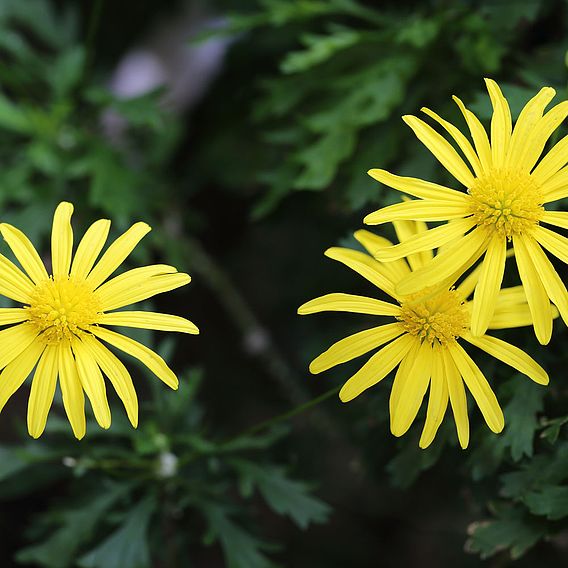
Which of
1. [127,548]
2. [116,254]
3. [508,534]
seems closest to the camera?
[116,254]

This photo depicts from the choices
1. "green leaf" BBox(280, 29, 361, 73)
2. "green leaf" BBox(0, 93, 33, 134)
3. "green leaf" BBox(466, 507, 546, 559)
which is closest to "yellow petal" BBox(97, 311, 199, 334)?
"green leaf" BBox(466, 507, 546, 559)

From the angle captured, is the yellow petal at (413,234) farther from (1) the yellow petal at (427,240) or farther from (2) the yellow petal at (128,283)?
(2) the yellow petal at (128,283)

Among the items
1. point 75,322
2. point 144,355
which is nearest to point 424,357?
point 144,355

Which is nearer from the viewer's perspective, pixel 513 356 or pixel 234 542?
pixel 513 356

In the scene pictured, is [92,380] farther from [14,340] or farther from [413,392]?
[413,392]

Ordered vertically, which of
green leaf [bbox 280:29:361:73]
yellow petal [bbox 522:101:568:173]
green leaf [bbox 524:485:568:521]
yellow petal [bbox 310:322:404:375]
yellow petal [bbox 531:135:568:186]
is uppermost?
green leaf [bbox 280:29:361:73]

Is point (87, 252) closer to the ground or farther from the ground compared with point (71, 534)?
farther from the ground

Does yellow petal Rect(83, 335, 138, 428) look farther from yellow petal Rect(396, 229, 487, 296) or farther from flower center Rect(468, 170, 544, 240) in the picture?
flower center Rect(468, 170, 544, 240)
